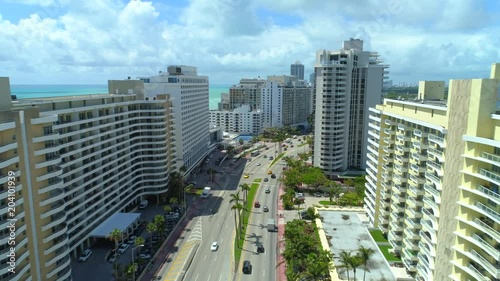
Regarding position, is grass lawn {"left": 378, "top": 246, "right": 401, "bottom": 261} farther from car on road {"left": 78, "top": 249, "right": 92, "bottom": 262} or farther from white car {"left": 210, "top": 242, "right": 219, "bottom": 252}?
car on road {"left": 78, "top": 249, "right": 92, "bottom": 262}

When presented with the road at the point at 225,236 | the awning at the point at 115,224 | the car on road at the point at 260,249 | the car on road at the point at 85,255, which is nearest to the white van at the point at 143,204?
the awning at the point at 115,224

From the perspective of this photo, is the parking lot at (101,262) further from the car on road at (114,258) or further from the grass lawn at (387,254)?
the grass lawn at (387,254)

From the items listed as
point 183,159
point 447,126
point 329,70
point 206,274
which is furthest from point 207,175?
point 447,126

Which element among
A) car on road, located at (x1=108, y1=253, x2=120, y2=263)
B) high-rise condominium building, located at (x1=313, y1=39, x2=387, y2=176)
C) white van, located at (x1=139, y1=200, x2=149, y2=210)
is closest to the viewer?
car on road, located at (x1=108, y1=253, x2=120, y2=263)

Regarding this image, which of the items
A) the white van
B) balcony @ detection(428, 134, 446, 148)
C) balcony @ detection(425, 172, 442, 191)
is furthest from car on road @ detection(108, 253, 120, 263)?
balcony @ detection(428, 134, 446, 148)

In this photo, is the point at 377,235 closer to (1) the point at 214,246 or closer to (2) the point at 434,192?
(2) the point at 434,192

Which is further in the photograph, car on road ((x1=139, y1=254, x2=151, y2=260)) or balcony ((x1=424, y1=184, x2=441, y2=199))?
car on road ((x1=139, y1=254, x2=151, y2=260))

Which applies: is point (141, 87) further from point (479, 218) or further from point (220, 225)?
point (479, 218)
